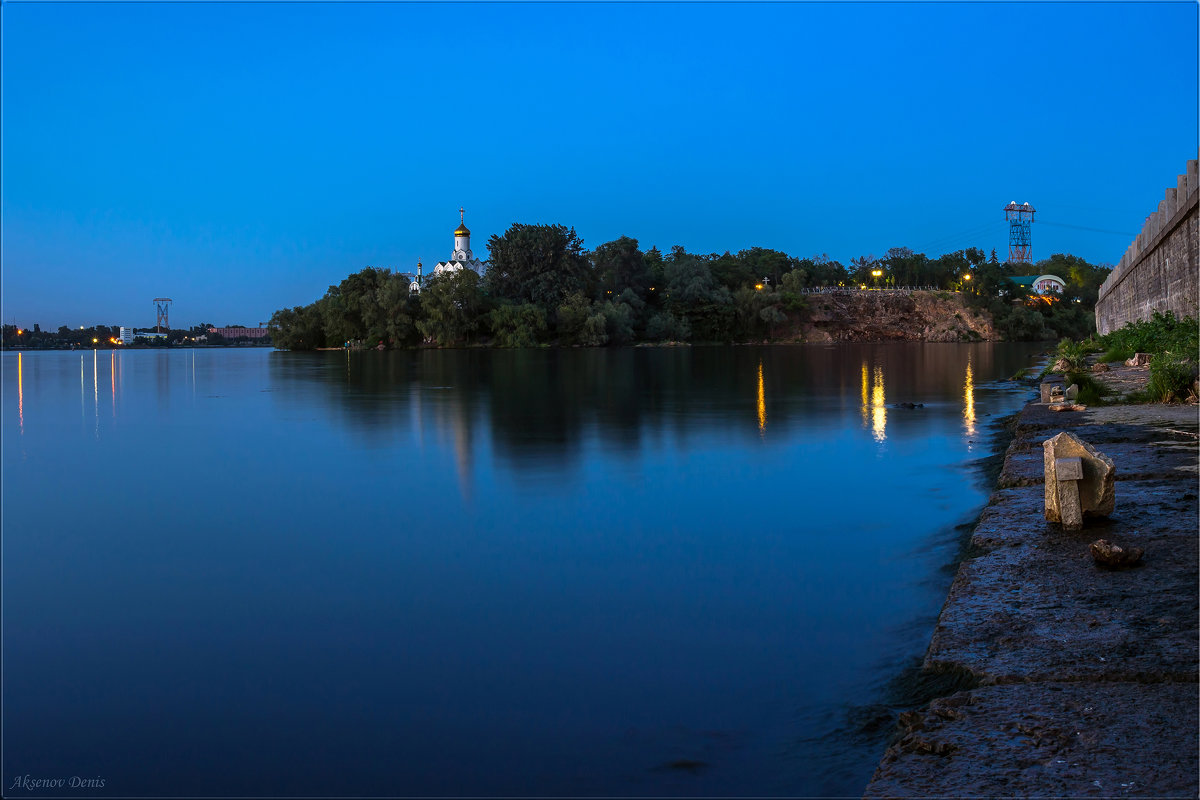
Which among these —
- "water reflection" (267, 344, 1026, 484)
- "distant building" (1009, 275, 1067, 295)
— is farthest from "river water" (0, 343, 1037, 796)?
"distant building" (1009, 275, 1067, 295)

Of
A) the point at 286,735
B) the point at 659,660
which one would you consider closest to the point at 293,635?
the point at 286,735

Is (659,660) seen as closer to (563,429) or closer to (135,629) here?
(135,629)

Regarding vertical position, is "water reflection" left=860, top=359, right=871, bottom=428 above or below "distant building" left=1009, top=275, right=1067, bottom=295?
below

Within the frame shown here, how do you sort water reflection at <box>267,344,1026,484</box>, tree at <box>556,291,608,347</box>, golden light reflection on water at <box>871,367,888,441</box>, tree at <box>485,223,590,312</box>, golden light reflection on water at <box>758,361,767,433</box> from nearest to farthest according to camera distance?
1. water reflection at <box>267,344,1026,484</box>
2. golden light reflection on water at <box>871,367,888,441</box>
3. golden light reflection on water at <box>758,361,767,433</box>
4. tree at <box>556,291,608,347</box>
5. tree at <box>485,223,590,312</box>

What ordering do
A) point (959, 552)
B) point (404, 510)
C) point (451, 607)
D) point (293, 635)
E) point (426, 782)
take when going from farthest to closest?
point (404, 510), point (959, 552), point (451, 607), point (293, 635), point (426, 782)

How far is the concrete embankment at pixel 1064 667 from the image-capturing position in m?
3.28

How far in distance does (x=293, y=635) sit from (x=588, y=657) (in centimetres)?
205

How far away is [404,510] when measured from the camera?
10836 mm

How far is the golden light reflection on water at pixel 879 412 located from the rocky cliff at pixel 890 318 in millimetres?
86485

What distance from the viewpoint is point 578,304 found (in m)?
89.6

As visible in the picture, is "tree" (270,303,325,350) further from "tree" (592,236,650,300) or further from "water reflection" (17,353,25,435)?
"water reflection" (17,353,25,435)

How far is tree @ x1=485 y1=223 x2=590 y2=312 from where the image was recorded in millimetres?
94438

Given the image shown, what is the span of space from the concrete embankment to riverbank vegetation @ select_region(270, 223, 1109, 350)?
267ft

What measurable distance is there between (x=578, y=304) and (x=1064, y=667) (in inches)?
3389
